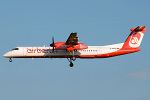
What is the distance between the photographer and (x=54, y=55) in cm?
4278

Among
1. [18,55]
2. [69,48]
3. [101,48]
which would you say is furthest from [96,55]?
[18,55]

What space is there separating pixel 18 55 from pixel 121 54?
44.5 ft

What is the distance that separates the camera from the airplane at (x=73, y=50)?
42.1 meters

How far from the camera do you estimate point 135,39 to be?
44.7 m

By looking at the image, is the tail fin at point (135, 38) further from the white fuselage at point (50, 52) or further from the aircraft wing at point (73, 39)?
the aircraft wing at point (73, 39)

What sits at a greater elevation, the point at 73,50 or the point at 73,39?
the point at 73,39

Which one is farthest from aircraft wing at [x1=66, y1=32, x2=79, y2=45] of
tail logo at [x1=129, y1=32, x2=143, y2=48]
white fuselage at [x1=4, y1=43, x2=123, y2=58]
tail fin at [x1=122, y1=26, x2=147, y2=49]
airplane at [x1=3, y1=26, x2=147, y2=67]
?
tail logo at [x1=129, y1=32, x2=143, y2=48]

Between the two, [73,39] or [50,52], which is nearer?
[73,39]

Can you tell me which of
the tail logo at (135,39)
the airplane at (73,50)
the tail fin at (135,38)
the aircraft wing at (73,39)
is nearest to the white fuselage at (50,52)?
the airplane at (73,50)

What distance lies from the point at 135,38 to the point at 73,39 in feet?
30.3

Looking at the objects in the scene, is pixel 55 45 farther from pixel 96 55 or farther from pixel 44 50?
pixel 96 55

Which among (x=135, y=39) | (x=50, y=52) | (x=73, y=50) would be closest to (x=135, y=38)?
(x=135, y=39)

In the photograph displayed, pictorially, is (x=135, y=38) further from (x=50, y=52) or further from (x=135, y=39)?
(x=50, y=52)

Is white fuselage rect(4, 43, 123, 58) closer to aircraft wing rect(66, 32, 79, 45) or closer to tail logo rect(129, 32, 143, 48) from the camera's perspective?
aircraft wing rect(66, 32, 79, 45)
